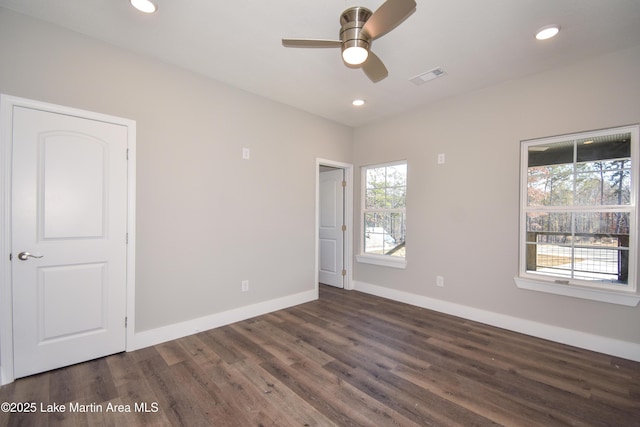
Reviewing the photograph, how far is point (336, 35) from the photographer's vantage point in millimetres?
2414

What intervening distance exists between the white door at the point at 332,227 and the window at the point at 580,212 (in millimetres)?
2646

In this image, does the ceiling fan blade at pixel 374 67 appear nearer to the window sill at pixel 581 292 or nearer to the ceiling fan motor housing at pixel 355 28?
the ceiling fan motor housing at pixel 355 28

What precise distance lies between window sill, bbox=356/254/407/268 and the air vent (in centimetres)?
237

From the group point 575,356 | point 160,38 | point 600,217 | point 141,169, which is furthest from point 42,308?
point 600,217

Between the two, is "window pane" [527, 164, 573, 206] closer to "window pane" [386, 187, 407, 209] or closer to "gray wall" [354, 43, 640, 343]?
"gray wall" [354, 43, 640, 343]

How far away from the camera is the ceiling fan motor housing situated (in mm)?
1854

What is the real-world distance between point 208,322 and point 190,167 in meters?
1.73

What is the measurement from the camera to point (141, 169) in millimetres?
2768

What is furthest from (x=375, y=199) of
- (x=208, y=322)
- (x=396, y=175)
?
(x=208, y=322)

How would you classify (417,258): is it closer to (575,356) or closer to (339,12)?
(575,356)

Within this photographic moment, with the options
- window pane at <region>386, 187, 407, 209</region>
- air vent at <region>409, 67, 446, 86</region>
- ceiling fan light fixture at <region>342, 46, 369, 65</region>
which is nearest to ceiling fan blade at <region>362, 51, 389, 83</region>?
ceiling fan light fixture at <region>342, 46, 369, 65</region>

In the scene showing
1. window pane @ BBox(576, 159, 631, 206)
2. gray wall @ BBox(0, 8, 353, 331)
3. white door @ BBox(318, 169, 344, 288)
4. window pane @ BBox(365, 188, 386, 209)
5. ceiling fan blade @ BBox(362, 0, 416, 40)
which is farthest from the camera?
white door @ BBox(318, 169, 344, 288)

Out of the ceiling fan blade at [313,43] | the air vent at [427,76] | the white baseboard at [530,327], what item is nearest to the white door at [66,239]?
the ceiling fan blade at [313,43]

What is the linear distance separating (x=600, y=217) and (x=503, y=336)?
4.99 feet
